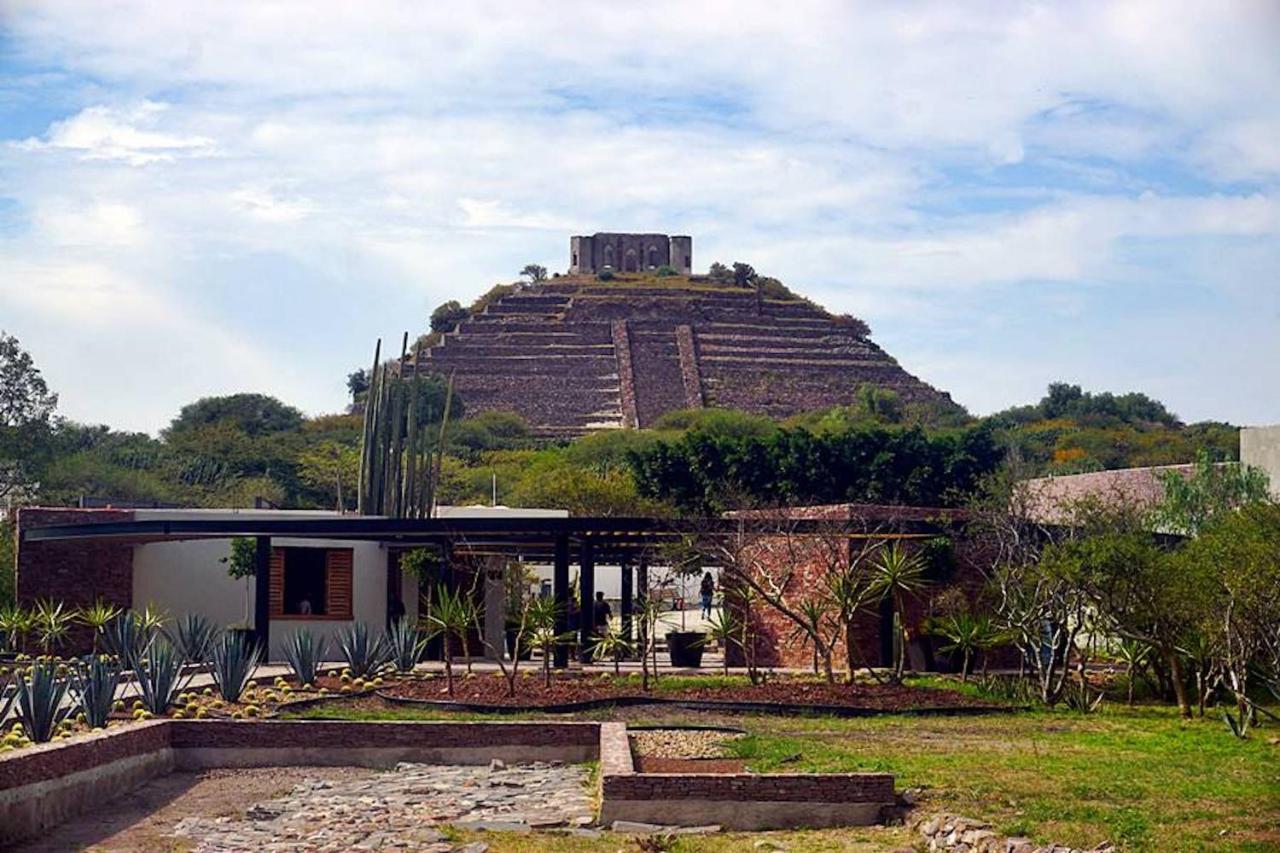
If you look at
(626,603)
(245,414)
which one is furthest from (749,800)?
(245,414)

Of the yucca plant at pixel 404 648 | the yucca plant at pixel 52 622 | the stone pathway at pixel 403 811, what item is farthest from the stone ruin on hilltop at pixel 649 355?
the stone pathway at pixel 403 811

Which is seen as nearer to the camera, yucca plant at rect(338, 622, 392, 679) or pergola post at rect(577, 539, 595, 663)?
yucca plant at rect(338, 622, 392, 679)

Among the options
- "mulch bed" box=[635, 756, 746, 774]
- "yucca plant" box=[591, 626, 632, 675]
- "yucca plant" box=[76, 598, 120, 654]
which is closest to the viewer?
"mulch bed" box=[635, 756, 746, 774]

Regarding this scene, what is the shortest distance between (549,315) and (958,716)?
98.3 metres

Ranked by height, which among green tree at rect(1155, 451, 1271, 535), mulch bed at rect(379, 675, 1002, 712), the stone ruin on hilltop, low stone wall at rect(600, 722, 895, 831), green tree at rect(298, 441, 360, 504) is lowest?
low stone wall at rect(600, 722, 895, 831)

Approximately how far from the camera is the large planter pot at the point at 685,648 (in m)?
26.8

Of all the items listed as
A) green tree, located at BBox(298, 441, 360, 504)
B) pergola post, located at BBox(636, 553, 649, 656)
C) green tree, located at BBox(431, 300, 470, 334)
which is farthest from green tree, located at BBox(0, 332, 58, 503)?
green tree, located at BBox(431, 300, 470, 334)

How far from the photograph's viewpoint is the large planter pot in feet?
87.9

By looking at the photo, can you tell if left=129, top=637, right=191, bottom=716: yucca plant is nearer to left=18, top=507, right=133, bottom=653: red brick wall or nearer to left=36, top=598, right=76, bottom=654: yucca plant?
left=36, top=598, right=76, bottom=654: yucca plant

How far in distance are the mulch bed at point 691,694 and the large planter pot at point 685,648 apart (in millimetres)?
4393

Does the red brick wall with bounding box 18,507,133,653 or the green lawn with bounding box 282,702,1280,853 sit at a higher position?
the red brick wall with bounding box 18,507,133,653

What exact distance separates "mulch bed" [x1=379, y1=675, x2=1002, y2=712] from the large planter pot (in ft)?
14.4

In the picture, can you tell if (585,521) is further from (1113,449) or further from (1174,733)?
(1113,449)

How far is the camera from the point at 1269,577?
16594 millimetres
